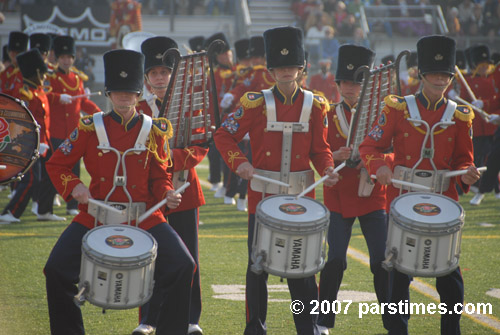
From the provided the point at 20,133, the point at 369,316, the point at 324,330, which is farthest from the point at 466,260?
the point at 20,133

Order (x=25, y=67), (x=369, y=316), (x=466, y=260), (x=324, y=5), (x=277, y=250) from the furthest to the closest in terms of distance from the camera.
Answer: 1. (x=324, y=5)
2. (x=25, y=67)
3. (x=466, y=260)
4. (x=369, y=316)
5. (x=277, y=250)

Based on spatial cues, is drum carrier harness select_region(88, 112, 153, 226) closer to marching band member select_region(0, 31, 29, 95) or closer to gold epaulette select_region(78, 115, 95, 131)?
gold epaulette select_region(78, 115, 95, 131)

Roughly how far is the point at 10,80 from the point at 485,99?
6694mm

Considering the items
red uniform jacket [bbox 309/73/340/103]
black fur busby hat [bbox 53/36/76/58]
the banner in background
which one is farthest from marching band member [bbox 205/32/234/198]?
the banner in background

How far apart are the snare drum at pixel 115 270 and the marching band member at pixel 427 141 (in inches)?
61.5

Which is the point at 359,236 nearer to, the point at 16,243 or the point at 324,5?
the point at 16,243

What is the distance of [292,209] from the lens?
467cm

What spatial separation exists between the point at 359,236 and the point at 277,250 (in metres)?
4.97

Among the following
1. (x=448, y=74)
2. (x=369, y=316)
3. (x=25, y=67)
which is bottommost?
(x=369, y=316)

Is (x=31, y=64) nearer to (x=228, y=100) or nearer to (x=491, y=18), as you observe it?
(x=228, y=100)

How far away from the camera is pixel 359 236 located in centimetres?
941

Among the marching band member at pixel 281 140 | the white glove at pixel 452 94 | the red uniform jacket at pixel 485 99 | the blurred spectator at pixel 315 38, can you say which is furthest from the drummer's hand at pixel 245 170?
the blurred spectator at pixel 315 38

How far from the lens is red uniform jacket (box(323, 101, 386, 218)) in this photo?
221 inches

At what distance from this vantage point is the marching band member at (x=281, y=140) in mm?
5137
